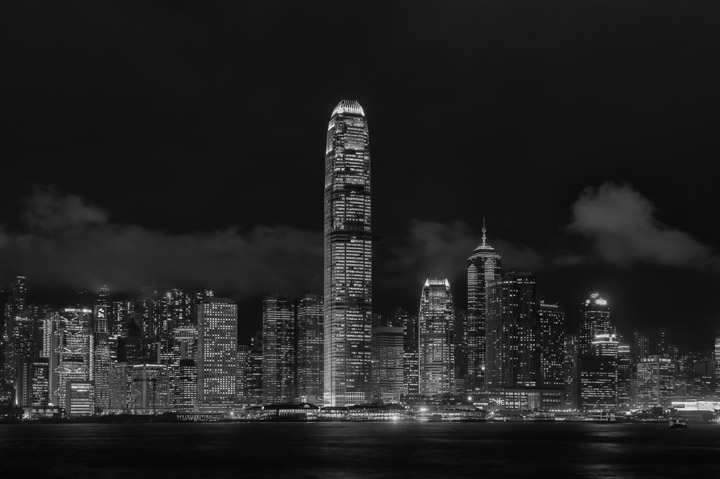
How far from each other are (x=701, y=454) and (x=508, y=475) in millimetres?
45665

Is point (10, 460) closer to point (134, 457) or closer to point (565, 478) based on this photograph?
point (134, 457)

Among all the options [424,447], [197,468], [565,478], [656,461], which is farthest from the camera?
[424,447]

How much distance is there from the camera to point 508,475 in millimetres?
115500

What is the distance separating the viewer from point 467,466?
4993 inches

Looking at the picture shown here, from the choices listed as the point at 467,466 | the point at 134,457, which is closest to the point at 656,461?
the point at 467,466

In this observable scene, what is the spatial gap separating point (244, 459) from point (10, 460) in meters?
28.7

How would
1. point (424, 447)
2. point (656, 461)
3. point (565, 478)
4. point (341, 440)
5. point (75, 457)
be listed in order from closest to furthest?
1. point (565, 478)
2. point (656, 461)
3. point (75, 457)
4. point (424, 447)
5. point (341, 440)

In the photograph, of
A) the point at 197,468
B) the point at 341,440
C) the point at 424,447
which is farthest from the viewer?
the point at 341,440

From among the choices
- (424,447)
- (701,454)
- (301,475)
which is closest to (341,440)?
(424,447)

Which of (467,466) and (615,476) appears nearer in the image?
(615,476)

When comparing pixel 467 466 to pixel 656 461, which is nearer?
pixel 467 466

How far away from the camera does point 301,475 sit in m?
116

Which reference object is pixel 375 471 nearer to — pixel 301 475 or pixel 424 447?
pixel 301 475

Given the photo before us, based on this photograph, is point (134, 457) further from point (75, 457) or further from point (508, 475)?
point (508, 475)
